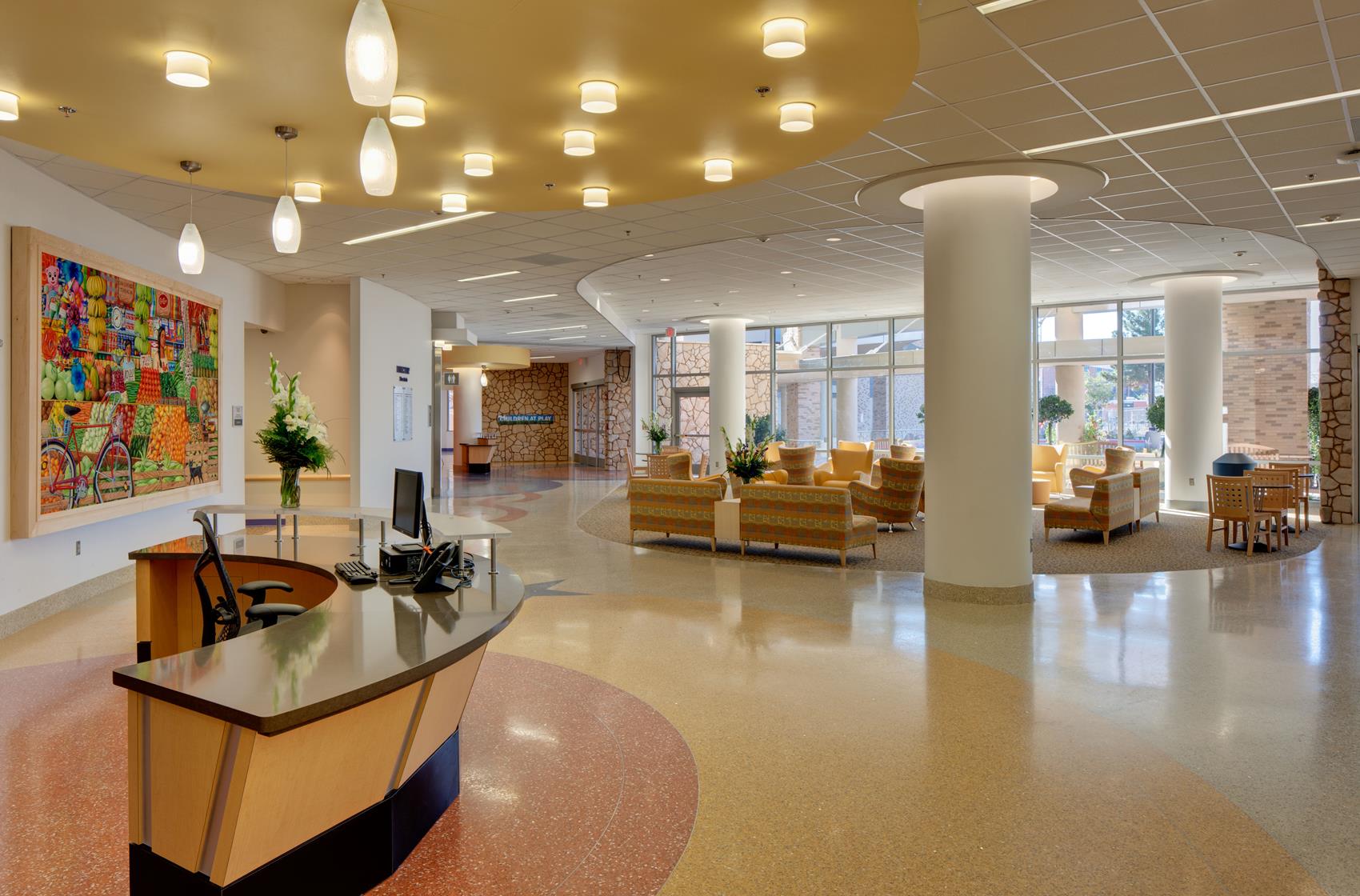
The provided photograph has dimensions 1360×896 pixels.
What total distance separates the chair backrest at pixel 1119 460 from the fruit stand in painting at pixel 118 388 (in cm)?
1237

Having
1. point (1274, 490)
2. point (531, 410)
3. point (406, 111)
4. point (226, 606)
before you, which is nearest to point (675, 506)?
point (226, 606)

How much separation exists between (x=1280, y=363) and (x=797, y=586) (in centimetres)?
1339

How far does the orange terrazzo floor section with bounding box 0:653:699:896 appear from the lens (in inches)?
116

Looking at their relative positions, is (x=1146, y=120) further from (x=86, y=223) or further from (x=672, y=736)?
(x=86, y=223)

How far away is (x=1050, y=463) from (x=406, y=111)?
557 inches

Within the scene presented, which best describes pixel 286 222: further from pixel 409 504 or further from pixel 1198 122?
pixel 1198 122

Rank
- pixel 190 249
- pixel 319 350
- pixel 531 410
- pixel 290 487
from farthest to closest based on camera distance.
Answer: pixel 531 410, pixel 319 350, pixel 290 487, pixel 190 249

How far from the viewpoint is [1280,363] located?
16.3 metres

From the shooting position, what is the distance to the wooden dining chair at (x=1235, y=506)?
386 inches

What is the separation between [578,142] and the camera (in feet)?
14.8

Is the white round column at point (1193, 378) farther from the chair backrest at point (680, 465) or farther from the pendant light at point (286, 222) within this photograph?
the pendant light at point (286, 222)

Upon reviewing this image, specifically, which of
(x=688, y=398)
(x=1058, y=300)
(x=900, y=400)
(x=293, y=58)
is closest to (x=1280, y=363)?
(x=1058, y=300)

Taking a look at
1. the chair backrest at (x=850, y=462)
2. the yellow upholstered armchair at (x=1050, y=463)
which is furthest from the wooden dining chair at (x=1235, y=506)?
the chair backrest at (x=850, y=462)

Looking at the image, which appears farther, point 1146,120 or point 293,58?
point 1146,120
